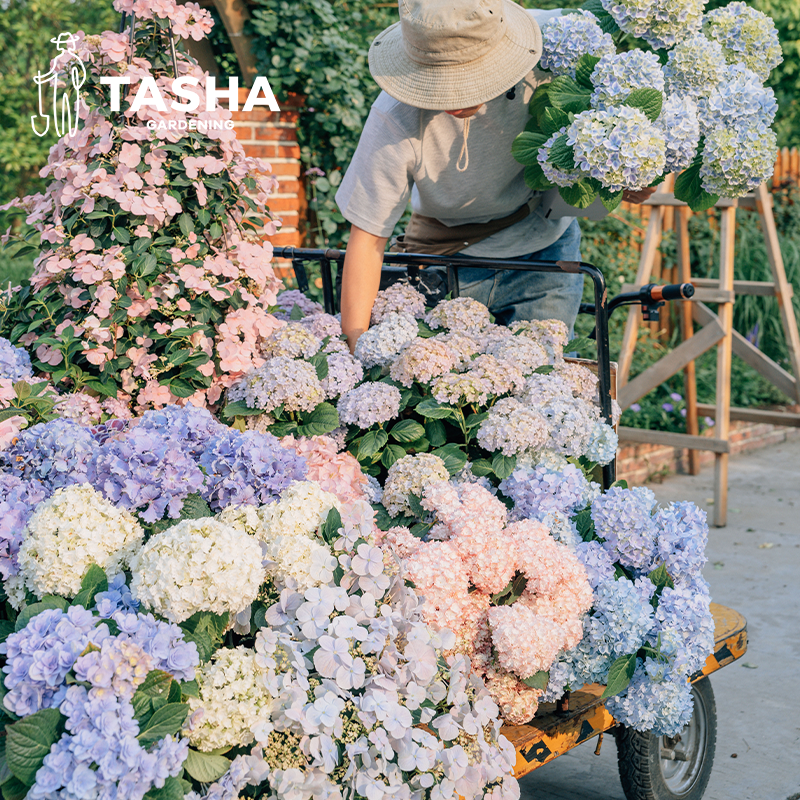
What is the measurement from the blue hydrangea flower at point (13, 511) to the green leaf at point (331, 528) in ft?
1.71

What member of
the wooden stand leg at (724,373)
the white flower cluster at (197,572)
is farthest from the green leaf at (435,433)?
the wooden stand leg at (724,373)

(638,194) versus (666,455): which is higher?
(638,194)

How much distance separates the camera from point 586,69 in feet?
7.70

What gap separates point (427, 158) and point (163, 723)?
1.68 metres

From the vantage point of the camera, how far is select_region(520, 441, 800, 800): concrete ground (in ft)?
8.03

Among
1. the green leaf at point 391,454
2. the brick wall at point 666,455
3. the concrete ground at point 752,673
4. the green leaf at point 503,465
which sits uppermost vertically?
the green leaf at point 503,465

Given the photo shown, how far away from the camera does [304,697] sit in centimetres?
142

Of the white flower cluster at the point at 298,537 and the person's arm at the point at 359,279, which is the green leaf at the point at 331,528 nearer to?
the white flower cluster at the point at 298,537

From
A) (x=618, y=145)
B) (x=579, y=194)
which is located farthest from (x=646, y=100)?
(x=579, y=194)

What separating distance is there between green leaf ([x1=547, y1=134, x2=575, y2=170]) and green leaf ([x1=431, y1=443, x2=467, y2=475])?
2.46 feet

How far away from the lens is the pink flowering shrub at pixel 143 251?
7.40 feet

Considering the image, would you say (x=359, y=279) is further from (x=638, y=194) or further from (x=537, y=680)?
(x=537, y=680)

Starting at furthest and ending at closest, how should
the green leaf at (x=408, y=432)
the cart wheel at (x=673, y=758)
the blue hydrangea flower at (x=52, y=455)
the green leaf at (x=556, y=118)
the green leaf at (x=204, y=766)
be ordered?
1. the green leaf at (x=556, y=118)
2. the green leaf at (x=408, y=432)
3. the cart wheel at (x=673, y=758)
4. the blue hydrangea flower at (x=52, y=455)
5. the green leaf at (x=204, y=766)

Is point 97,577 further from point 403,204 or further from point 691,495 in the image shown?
point 691,495
